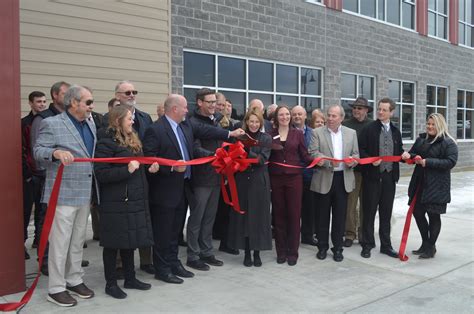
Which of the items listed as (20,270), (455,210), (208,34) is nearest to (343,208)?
(20,270)

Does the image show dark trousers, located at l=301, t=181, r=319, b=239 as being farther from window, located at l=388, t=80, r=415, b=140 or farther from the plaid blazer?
window, located at l=388, t=80, r=415, b=140

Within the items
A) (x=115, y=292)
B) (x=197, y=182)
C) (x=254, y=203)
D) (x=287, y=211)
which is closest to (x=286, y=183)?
(x=287, y=211)

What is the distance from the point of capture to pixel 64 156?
4203 mm

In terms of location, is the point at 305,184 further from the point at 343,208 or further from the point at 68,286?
the point at 68,286

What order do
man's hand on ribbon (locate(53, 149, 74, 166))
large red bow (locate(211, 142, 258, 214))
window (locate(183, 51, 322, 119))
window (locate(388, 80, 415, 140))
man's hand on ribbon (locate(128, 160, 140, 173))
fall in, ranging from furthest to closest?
window (locate(388, 80, 415, 140))
window (locate(183, 51, 322, 119))
large red bow (locate(211, 142, 258, 214))
man's hand on ribbon (locate(128, 160, 140, 173))
man's hand on ribbon (locate(53, 149, 74, 166))

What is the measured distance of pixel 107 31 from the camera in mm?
8820

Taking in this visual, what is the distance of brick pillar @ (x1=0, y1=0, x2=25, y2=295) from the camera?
4.54 meters

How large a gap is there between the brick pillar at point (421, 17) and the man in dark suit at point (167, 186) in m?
14.3

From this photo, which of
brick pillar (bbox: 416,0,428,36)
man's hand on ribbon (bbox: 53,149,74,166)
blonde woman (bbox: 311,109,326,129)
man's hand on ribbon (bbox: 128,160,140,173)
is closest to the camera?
man's hand on ribbon (bbox: 53,149,74,166)

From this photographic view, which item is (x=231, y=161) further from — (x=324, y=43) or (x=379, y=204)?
(x=324, y=43)

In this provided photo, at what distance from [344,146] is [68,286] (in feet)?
11.8

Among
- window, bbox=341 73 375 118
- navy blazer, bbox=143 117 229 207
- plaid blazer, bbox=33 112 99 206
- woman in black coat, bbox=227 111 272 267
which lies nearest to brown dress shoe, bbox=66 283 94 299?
plaid blazer, bbox=33 112 99 206

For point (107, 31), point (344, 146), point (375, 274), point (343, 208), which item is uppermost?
point (107, 31)

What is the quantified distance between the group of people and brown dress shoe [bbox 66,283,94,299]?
0.01 metres
